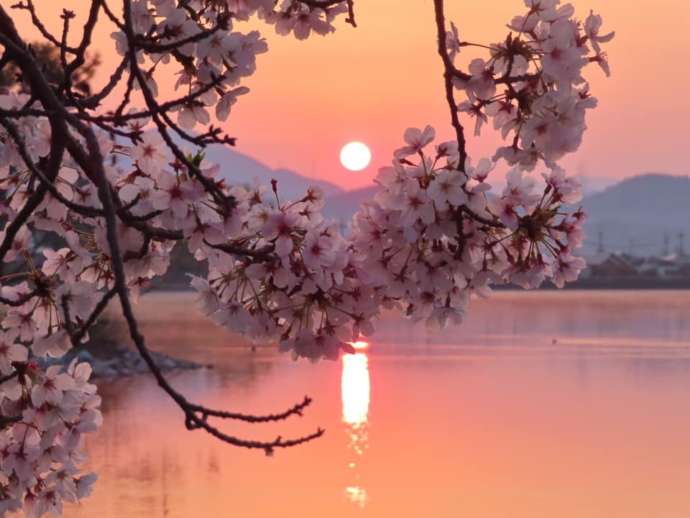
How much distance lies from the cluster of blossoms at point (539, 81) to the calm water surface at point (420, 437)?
85.7ft

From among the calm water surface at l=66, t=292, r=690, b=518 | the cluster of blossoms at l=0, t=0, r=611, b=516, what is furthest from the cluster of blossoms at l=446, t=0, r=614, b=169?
the calm water surface at l=66, t=292, r=690, b=518

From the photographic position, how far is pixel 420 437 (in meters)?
42.8

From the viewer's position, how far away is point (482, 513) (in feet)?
105

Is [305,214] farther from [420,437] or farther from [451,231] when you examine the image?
[420,437]

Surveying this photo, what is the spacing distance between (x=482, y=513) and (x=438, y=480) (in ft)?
12.6

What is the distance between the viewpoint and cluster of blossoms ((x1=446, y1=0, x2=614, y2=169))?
4.21 m

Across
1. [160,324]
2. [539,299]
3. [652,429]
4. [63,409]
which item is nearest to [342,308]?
[63,409]

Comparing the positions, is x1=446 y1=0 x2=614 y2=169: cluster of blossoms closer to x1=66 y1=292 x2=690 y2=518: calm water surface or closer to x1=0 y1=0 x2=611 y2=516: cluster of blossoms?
x1=0 y1=0 x2=611 y2=516: cluster of blossoms

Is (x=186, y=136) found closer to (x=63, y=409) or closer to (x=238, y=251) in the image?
(x=238, y=251)

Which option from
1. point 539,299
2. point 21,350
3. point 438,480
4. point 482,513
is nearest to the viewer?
point 21,350

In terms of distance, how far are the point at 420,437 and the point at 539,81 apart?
39058mm

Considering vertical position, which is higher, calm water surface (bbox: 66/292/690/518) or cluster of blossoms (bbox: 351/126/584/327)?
cluster of blossoms (bbox: 351/126/584/327)

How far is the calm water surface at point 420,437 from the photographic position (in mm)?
33031

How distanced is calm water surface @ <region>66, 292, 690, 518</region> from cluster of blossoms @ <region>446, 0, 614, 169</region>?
26118mm
